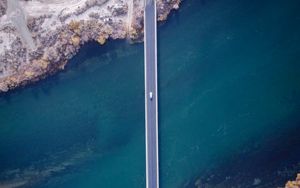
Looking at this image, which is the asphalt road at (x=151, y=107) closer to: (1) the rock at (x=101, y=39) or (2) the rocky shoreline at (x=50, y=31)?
(2) the rocky shoreline at (x=50, y=31)

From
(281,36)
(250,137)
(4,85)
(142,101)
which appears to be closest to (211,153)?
(250,137)

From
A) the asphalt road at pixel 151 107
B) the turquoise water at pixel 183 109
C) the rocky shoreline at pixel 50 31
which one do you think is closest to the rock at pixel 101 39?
the rocky shoreline at pixel 50 31

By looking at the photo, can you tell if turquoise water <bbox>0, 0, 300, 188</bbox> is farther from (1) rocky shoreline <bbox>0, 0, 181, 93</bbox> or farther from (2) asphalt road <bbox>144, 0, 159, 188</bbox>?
(1) rocky shoreline <bbox>0, 0, 181, 93</bbox>

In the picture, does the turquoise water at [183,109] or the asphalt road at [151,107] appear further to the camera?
the turquoise water at [183,109]

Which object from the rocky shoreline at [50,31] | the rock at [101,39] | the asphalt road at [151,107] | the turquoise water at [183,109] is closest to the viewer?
the rocky shoreline at [50,31]

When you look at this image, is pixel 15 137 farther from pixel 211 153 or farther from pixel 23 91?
pixel 211 153

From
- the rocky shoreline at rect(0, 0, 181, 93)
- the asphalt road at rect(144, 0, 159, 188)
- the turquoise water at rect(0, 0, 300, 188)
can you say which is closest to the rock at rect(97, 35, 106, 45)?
the rocky shoreline at rect(0, 0, 181, 93)

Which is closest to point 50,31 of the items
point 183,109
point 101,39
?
point 101,39
